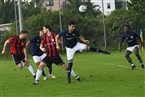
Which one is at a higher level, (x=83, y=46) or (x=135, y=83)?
(x=83, y=46)

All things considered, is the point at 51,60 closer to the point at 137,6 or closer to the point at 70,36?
the point at 70,36

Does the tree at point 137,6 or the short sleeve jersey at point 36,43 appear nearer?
the short sleeve jersey at point 36,43

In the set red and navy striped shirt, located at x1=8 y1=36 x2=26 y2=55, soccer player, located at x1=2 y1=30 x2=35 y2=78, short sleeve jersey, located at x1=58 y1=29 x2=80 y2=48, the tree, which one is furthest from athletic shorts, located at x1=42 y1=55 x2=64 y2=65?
the tree

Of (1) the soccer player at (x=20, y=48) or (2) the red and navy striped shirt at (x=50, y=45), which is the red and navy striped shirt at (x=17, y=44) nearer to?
(1) the soccer player at (x=20, y=48)

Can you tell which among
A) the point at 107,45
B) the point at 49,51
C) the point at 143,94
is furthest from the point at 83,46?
the point at 107,45

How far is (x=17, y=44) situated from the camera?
55.1 feet

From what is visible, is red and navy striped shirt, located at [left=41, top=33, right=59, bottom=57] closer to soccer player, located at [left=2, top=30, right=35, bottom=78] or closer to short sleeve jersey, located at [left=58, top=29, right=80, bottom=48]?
short sleeve jersey, located at [left=58, top=29, right=80, bottom=48]

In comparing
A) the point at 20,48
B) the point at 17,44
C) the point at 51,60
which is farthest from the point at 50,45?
the point at 20,48

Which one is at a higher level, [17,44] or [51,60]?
[17,44]

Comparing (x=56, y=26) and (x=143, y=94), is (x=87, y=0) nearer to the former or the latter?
(x=56, y=26)

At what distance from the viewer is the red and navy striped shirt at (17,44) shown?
16688 mm

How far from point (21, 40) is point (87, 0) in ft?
257

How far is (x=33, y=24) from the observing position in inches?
1906

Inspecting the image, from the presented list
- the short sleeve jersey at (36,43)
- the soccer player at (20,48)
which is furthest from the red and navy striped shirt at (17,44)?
the short sleeve jersey at (36,43)
